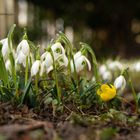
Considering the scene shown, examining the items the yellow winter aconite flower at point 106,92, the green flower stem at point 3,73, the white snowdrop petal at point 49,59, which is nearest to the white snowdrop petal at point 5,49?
the green flower stem at point 3,73

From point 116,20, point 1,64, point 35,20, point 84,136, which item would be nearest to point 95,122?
point 84,136

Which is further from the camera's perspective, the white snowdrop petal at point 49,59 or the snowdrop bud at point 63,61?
the snowdrop bud at point 63,61

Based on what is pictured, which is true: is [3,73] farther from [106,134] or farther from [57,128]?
[106,134]

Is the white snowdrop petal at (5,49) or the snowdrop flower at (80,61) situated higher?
the white snowdrop petal at (5,49)

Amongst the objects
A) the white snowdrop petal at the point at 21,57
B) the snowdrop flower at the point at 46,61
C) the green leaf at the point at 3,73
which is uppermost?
the white snowdrop petal at the point at 21,57

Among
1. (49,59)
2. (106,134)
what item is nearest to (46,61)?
(49,59)

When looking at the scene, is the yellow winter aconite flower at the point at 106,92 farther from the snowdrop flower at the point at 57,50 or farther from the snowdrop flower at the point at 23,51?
the snowdrop flower at the point at 23,51

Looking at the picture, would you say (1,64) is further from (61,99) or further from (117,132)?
(117,132)
